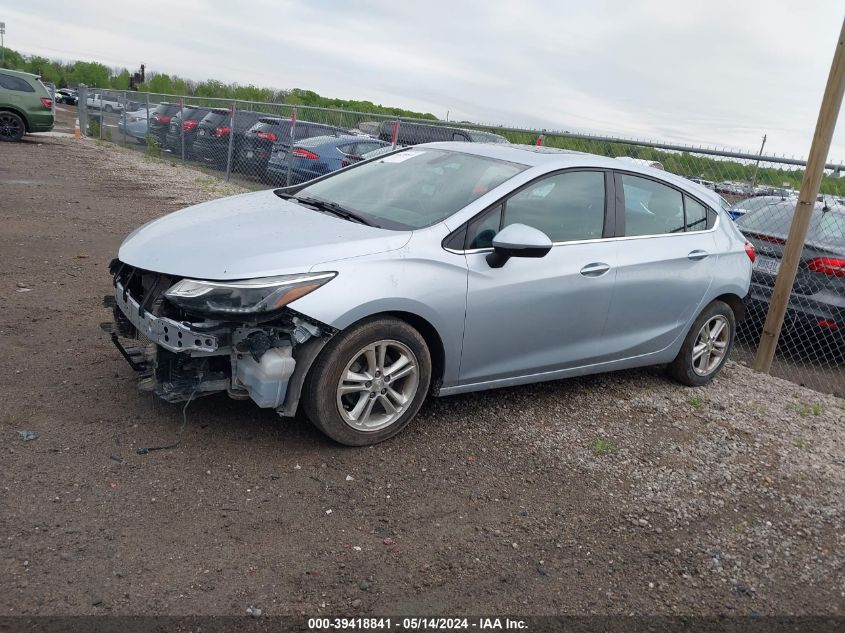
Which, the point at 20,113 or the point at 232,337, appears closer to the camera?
the point at 232,337

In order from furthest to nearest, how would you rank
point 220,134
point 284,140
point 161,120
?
point 161,120
point 220,134
point 284,140

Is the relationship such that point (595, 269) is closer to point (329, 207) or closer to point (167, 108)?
point (329, 207)

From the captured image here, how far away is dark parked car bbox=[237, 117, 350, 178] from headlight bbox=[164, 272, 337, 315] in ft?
35.7

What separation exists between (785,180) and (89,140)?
72.9 ft

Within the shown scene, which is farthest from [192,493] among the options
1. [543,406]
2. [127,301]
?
[543,406]

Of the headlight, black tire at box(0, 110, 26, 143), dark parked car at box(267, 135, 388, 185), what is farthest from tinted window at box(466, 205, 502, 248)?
black tire at box(0, 110, 26, 143)

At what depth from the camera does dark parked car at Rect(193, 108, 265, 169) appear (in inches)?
634

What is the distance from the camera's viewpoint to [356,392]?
3992 mm

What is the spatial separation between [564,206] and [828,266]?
3394 millimetres

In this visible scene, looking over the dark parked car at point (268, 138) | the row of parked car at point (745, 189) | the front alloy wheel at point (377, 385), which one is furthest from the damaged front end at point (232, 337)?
the dark parked car at point (268, 138)

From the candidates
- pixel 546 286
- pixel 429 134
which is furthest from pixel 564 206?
pixel 429 134

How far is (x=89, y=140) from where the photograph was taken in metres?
24.1

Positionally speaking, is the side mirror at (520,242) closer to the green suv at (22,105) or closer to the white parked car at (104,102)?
the green suv at (22,105)

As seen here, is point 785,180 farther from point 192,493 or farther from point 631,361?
point 192,493
